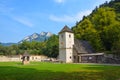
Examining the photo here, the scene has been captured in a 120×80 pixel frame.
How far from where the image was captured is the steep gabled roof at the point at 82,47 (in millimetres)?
67175

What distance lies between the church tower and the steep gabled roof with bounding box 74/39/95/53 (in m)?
1.41

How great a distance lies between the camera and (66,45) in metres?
67.8

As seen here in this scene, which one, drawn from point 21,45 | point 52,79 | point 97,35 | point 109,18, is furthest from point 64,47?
point 21,45

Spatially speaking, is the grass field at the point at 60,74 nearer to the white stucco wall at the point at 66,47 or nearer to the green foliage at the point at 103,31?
the white stucco wall at the point at 66,47

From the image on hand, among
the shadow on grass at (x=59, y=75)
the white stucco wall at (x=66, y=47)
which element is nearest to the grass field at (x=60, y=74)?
the shadow on grass at (x=59, y=75)

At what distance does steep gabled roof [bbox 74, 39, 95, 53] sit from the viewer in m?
67.2

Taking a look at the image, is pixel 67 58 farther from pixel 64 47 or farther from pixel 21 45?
pixel 21 45

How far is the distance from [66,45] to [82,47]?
4.38 meters

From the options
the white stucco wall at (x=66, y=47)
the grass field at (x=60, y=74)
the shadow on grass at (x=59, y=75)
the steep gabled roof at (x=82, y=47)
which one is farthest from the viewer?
the white stucco wall at (x=66, y=47)

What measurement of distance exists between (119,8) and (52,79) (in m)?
117

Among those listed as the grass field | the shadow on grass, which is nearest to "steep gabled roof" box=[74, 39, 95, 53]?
the grass field

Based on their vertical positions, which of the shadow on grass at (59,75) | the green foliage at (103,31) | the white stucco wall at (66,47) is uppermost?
the green foliage at (103,31)

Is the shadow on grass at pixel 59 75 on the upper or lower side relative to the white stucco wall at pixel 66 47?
lower

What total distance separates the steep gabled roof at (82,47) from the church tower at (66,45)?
1.41m
